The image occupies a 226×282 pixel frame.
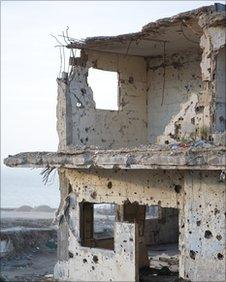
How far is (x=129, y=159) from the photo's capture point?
11656 millimetres

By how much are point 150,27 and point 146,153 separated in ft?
10.4

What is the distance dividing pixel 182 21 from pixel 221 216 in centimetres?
409

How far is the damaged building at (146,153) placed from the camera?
441 inches

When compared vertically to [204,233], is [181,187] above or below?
above

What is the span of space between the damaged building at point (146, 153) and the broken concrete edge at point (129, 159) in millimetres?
22

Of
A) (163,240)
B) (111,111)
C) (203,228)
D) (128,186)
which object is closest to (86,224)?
(128,186)

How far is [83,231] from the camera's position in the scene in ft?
46.4

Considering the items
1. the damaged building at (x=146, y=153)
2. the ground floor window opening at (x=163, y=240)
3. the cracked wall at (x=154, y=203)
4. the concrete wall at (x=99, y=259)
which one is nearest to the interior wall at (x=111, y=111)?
the damaged building at (x=146, y=153)

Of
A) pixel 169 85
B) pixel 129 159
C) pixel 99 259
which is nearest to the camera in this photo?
pixel 129 159

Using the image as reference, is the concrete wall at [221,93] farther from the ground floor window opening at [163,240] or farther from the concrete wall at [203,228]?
the ground floor window opening at [163,240]

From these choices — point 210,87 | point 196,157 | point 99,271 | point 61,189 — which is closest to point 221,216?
point 196,157

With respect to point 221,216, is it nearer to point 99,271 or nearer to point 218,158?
point 218,158

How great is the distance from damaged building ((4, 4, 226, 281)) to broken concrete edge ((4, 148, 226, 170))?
0.02 metres

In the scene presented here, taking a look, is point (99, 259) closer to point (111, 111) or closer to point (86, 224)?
point (86, 224)
